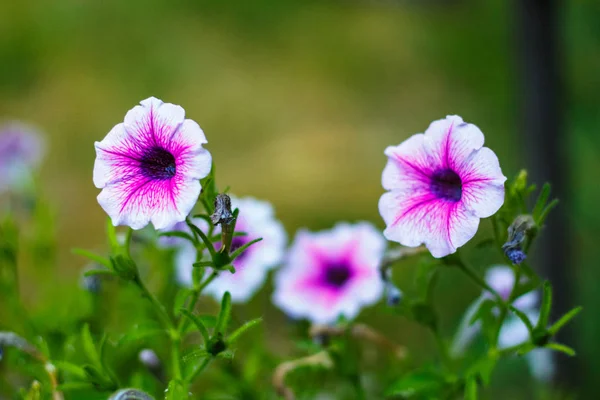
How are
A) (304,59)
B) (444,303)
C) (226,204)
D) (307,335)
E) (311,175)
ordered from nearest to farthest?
(226,204) → (307,335) → (444,303) → (311,175) → (304,59)

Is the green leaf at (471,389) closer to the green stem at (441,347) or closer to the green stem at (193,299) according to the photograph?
the green stem at (441,347)

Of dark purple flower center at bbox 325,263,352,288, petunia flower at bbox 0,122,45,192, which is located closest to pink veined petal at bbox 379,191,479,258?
dark purple flower center at bbox 325,263,352,288

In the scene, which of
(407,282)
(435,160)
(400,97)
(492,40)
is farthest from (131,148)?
(492,40)

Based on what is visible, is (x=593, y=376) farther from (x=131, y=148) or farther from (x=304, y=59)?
(x=304, y=59)

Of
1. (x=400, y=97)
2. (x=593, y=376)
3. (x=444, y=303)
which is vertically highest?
(x=400, y=97)

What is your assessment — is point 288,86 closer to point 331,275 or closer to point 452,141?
point 331,275

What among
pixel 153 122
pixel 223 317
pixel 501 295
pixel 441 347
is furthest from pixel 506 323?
pixel 153 122
